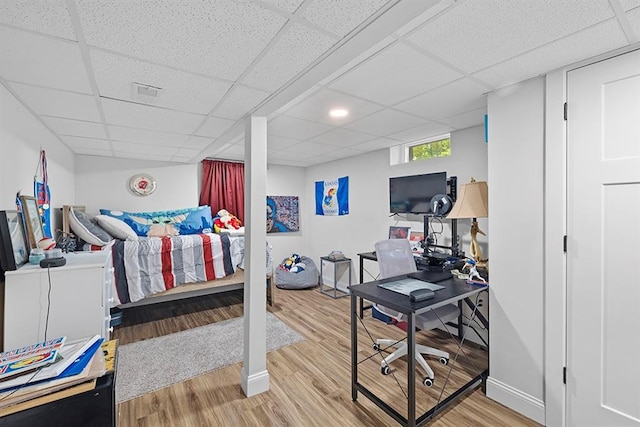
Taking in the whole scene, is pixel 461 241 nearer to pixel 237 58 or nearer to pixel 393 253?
pixel 393 253

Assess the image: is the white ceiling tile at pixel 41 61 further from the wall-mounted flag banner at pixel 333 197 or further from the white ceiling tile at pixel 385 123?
the wall-mounted flag banner at pixel 333 197

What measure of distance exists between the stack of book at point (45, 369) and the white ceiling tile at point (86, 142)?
7.89ft

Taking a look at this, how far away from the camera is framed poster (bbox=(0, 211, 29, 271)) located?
5.03 ft

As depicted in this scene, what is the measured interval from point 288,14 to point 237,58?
44 centimetres

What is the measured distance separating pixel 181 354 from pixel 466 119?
355 centimetres

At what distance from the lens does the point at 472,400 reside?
6.69ft

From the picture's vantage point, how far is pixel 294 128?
2920 millimetres

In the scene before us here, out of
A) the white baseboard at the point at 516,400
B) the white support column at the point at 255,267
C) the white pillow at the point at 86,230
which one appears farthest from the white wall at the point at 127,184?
the white baseboard at the point at 516,400

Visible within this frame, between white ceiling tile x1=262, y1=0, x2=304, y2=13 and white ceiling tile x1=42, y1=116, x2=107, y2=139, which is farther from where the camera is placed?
white ceiling tile x1=42, y1=116, x2=107, y2=139

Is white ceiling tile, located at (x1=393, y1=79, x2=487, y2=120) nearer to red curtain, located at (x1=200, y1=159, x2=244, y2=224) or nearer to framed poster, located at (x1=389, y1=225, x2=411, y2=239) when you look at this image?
framed poster, located at (x1=389, y1=225, x2=411, y2=239)

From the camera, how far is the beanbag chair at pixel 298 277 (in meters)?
4.80

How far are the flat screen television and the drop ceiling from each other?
0.87m

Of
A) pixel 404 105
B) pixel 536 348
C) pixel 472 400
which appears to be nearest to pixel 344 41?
pixel 404 105

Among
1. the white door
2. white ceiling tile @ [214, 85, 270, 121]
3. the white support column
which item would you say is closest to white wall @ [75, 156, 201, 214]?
white ceiling tile @ [214, 85, 270, 121]
